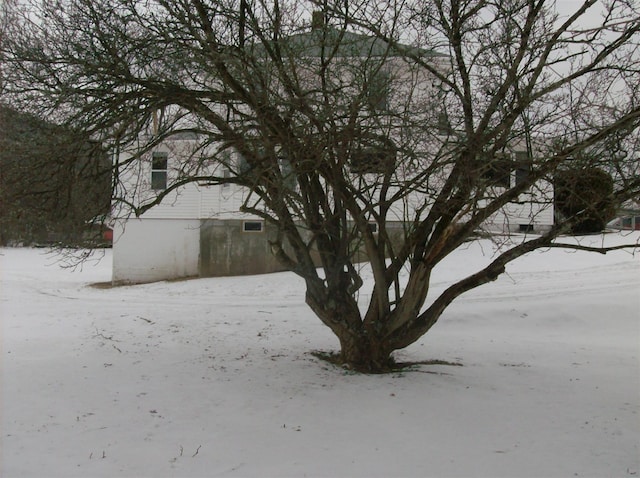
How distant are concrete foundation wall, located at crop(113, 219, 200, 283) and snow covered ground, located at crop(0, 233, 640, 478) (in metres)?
6.55

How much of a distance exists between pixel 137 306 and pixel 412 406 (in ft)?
30.6

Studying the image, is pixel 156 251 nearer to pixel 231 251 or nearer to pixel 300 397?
pixel 231 251

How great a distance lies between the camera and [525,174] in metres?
6.91

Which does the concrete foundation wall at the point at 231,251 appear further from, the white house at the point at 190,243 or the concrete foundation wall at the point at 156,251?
the concrete foundation wall at the point at 156,251

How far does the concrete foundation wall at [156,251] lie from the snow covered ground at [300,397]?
6.55 m

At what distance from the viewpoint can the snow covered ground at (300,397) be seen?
5039 millimetres

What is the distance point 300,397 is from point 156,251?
14503 mm

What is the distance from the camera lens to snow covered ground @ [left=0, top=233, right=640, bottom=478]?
16.5ft

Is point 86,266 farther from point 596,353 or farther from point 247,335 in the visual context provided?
point 596,353

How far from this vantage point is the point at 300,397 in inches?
268

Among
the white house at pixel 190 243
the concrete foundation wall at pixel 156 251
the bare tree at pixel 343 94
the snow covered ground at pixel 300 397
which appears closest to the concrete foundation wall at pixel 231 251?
the white house at pixel 190 243

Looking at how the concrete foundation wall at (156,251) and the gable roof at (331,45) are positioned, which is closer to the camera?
the gable roof at (331,45)

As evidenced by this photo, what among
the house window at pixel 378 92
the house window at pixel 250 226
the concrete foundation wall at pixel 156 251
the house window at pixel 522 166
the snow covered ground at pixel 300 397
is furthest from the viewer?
the concrete foundation wall at pixel 156 251

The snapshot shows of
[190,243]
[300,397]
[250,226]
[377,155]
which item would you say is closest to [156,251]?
[190,243]
